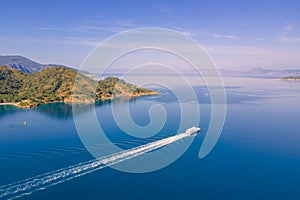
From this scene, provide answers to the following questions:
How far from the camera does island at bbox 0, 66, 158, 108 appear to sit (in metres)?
24.9

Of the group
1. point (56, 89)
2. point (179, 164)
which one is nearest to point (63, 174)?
point (179, 164)

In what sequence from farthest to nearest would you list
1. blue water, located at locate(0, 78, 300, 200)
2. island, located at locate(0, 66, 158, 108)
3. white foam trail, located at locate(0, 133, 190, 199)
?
island, located at locate(0, 66, 158, 108), blue water, located at locate(0, 78, 300, 200), white foam trail, located at locate(0, 133, 190, 199)

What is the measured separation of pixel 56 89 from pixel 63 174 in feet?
71.0

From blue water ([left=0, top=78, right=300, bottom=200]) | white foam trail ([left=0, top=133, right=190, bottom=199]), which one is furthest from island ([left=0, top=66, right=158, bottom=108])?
white foam trail ([left=0, top=133, right=190, bottom=199])

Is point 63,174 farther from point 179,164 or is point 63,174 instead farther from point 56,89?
point 56,89

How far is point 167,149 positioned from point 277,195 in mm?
4351

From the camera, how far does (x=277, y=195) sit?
7.41m

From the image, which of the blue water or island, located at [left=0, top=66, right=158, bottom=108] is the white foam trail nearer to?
the blue water

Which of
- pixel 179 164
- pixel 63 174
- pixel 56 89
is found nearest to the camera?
pixel 63 174

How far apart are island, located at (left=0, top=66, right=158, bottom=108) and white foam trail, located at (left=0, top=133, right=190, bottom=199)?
1559 centimetres

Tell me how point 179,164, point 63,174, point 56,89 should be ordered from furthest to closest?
1. point 56,89
2. point 179,164
3. point 63,174

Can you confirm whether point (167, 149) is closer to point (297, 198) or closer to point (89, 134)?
point (89, 134)

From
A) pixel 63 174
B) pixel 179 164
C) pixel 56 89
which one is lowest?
pixel 179 164

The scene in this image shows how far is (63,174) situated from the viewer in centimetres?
791
